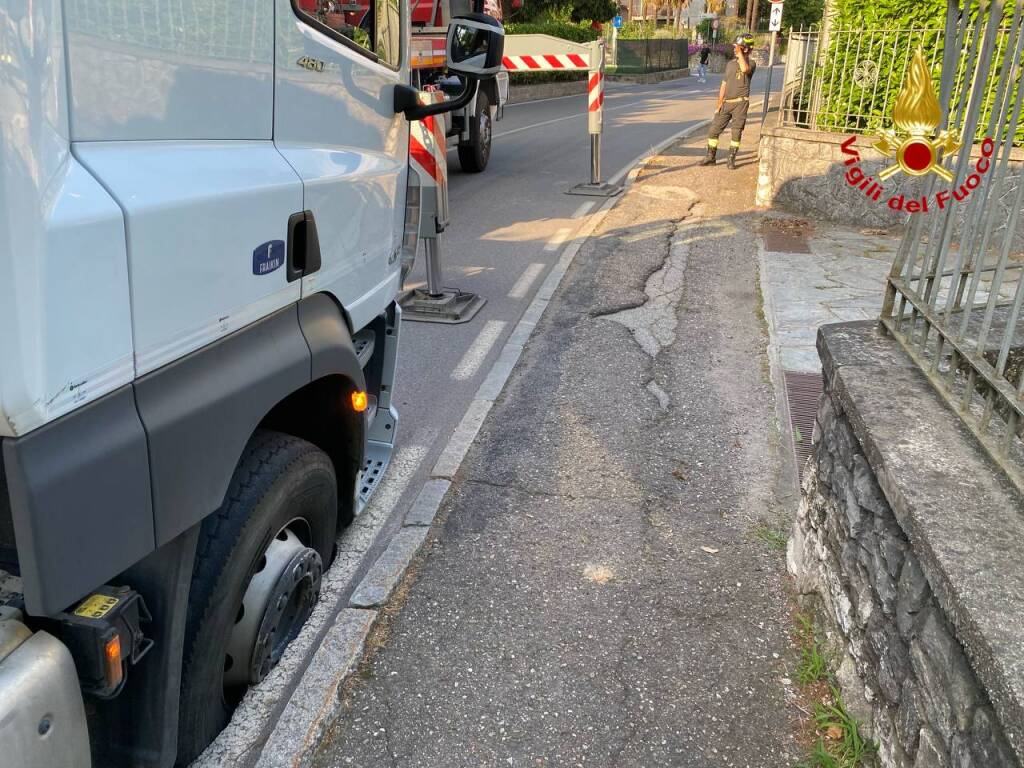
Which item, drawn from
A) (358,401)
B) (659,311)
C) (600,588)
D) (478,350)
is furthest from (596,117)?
(358,401)

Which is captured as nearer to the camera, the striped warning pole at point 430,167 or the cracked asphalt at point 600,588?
the cracked asphalt at point 600,588

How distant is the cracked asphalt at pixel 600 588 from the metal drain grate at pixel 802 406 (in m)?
0.14

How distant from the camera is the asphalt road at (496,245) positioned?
17.1 feet

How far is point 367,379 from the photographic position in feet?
12.5

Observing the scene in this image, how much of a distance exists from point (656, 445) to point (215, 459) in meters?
3.11

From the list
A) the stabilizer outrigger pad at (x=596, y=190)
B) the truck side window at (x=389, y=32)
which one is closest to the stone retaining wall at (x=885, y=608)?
the truck side window at (x=389, y=32)

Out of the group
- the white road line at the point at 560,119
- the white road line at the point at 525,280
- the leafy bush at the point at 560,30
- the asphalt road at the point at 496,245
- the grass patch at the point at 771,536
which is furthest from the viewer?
the leafy bush at the point at 560,30

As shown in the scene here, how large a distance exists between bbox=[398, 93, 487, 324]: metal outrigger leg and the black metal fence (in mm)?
40151

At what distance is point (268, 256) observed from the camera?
7.47 feet

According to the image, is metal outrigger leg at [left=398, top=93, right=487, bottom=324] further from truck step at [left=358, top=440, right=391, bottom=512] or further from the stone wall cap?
the stone wall cap

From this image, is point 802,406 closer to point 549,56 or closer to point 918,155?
point 918,155

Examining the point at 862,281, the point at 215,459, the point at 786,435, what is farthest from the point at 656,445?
the point at 862,281

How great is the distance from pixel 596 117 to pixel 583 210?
1.37 metres

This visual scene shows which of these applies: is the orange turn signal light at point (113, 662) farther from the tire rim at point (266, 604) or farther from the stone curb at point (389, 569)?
the stone curb at point (389, 569)
